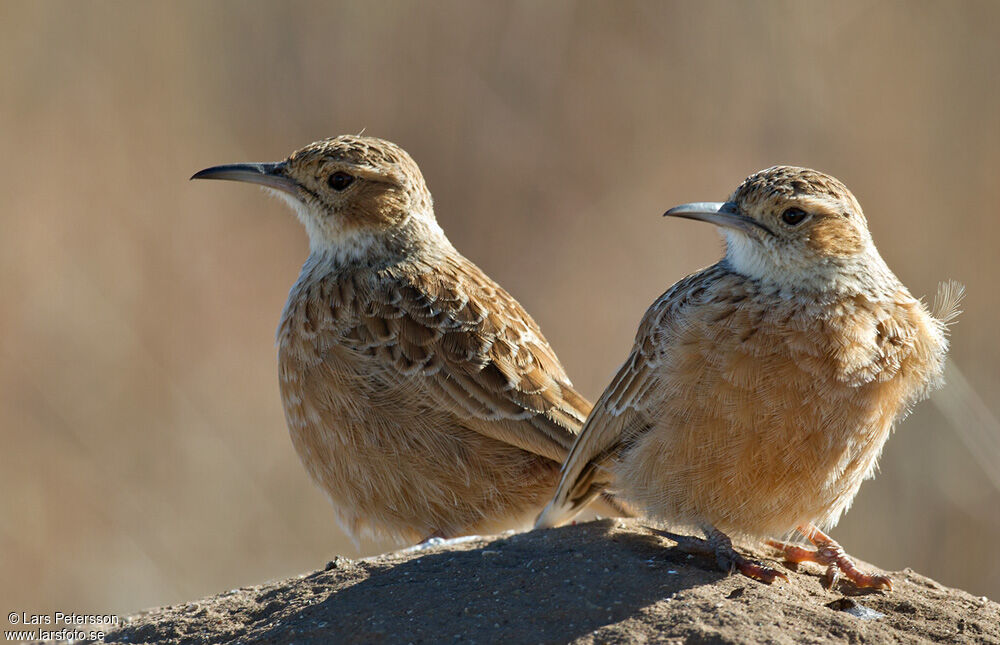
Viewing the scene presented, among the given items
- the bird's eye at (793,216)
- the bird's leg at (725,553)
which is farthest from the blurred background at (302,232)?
the bird's eye at (793,216)

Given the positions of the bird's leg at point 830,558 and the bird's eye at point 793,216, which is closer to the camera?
the bird's leg at point 830,558

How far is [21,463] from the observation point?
1148 cm

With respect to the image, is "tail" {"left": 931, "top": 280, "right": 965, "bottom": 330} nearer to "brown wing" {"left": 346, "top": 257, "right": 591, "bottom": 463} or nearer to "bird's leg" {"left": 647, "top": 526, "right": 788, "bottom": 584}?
"bird's leg" {"left": 647, "top": 526, "right": 788, "bottom": 584}

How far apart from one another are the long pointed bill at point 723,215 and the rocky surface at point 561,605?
157 cm

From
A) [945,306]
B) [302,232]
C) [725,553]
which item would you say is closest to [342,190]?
[725,553]

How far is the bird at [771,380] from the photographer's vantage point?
17.2ft

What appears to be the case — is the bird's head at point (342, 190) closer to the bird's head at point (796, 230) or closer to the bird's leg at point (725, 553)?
the bird's head at point (796, 230)

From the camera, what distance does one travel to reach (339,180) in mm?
7328

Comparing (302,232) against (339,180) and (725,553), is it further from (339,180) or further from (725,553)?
(725,553)

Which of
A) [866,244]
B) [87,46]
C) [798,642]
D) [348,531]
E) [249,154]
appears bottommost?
[798,642]

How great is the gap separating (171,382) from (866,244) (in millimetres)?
8548

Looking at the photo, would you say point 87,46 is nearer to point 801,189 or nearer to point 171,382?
point 171,382

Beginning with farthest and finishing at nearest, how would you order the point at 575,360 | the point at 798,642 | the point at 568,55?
the point at 568,55, the point at 575,360, the point at 798,642

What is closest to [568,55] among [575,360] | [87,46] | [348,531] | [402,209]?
[575,360]
